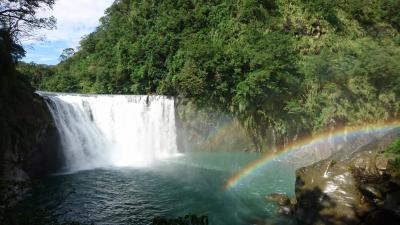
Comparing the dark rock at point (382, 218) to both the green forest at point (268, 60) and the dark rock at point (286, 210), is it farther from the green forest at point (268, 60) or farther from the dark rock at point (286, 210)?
the green forest at point (268, 60)

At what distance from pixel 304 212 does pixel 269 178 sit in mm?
8016

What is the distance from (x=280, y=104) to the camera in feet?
88.7

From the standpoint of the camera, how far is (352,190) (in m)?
12.5

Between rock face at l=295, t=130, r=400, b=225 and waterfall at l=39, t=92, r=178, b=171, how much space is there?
1420 centimetres

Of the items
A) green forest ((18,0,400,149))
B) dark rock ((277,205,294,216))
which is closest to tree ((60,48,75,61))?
green forest ((18,0,400,149))

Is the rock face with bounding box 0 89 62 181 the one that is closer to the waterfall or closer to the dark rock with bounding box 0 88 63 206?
the dark rock with bounding box 0 88 63 206

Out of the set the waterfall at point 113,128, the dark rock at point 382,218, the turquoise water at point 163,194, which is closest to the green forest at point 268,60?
the waterfall at point 113,128

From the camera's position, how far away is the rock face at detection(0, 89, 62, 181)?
16406 mm

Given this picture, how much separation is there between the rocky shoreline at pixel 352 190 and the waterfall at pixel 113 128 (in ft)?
46.6

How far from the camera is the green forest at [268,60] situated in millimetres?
26156

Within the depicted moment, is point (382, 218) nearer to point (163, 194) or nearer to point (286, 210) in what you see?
point (286, 210)

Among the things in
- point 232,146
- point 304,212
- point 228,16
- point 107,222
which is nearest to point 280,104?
point 232,146

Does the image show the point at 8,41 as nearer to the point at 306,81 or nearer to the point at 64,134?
the point at 64,134

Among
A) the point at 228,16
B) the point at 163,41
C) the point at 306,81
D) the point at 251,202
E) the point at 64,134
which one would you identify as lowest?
the point at 251,202
